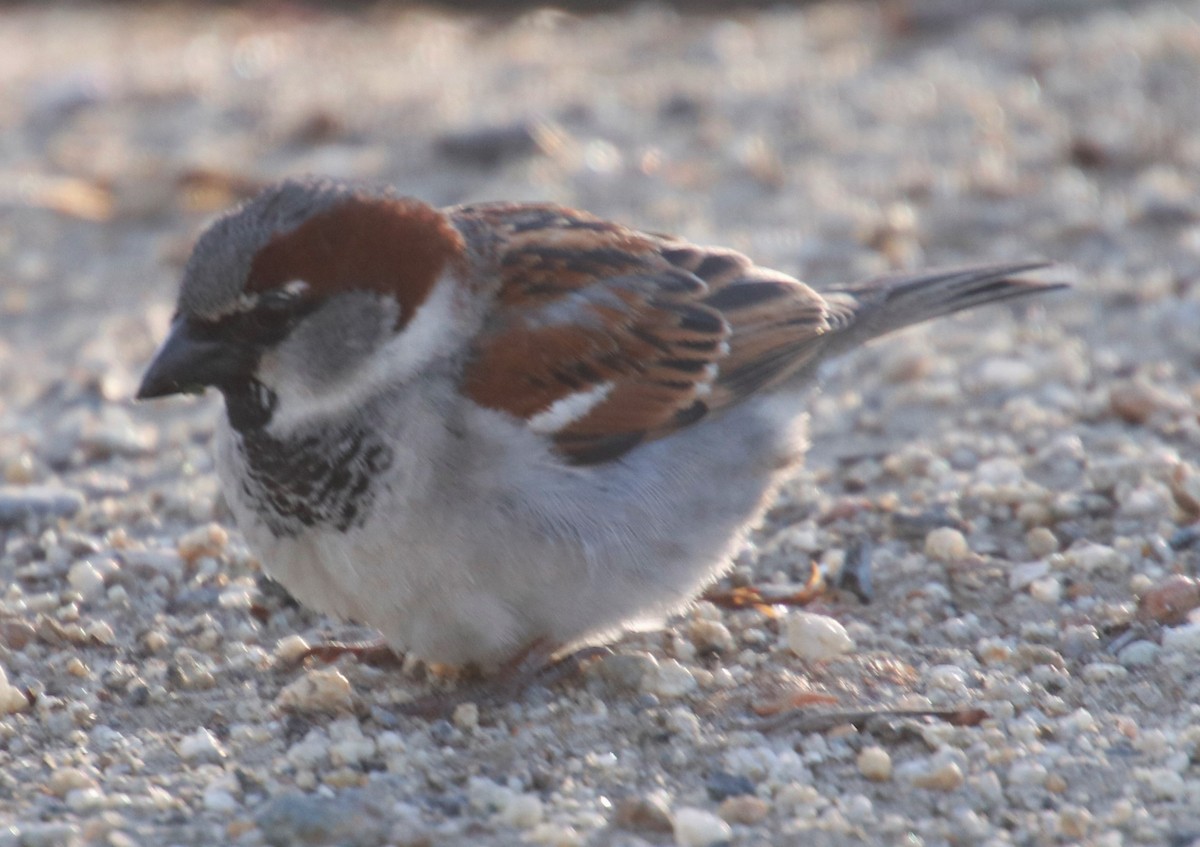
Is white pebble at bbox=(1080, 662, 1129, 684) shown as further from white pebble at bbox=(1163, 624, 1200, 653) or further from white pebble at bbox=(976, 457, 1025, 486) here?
white pebble at bbox=(976, 457, 1025, 486)

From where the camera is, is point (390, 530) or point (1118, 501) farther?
point (1118, 501)

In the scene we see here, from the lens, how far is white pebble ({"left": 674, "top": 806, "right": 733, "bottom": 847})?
9.38 feet

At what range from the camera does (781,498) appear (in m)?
4.37

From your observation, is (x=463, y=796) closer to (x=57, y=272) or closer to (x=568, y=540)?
(x=568, y=540)

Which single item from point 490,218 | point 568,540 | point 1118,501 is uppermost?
point 490,218

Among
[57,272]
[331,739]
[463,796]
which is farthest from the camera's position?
[57,272]

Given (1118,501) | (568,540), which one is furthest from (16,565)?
(1118,501)

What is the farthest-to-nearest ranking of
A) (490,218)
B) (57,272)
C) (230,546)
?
(57,272)
(230,546)
(490,218)

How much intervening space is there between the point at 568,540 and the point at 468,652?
287mm

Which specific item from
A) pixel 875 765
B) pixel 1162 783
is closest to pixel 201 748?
pixel 875 765

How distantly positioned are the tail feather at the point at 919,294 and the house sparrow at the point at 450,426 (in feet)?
2.16

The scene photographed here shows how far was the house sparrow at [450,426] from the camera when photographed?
3.19 metres

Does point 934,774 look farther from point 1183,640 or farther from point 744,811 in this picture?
point 1183,640

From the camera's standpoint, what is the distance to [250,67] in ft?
26.4
